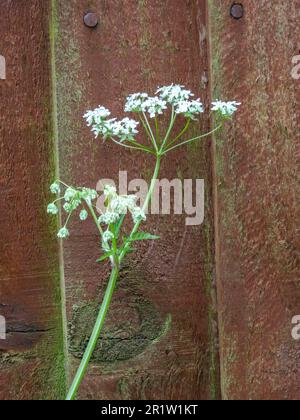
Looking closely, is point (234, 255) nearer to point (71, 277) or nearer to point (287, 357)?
point (287, 357)

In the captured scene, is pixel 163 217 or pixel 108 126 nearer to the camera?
pixel 108 126

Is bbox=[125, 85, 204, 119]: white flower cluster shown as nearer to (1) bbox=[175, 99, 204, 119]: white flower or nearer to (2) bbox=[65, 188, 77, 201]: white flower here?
(1) bbox=[175, 99, 204, 119]: white flower

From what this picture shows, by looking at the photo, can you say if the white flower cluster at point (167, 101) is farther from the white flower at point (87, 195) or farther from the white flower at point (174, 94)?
the white flower at point (87, 195)

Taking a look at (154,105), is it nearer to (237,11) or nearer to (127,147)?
(127,147)
